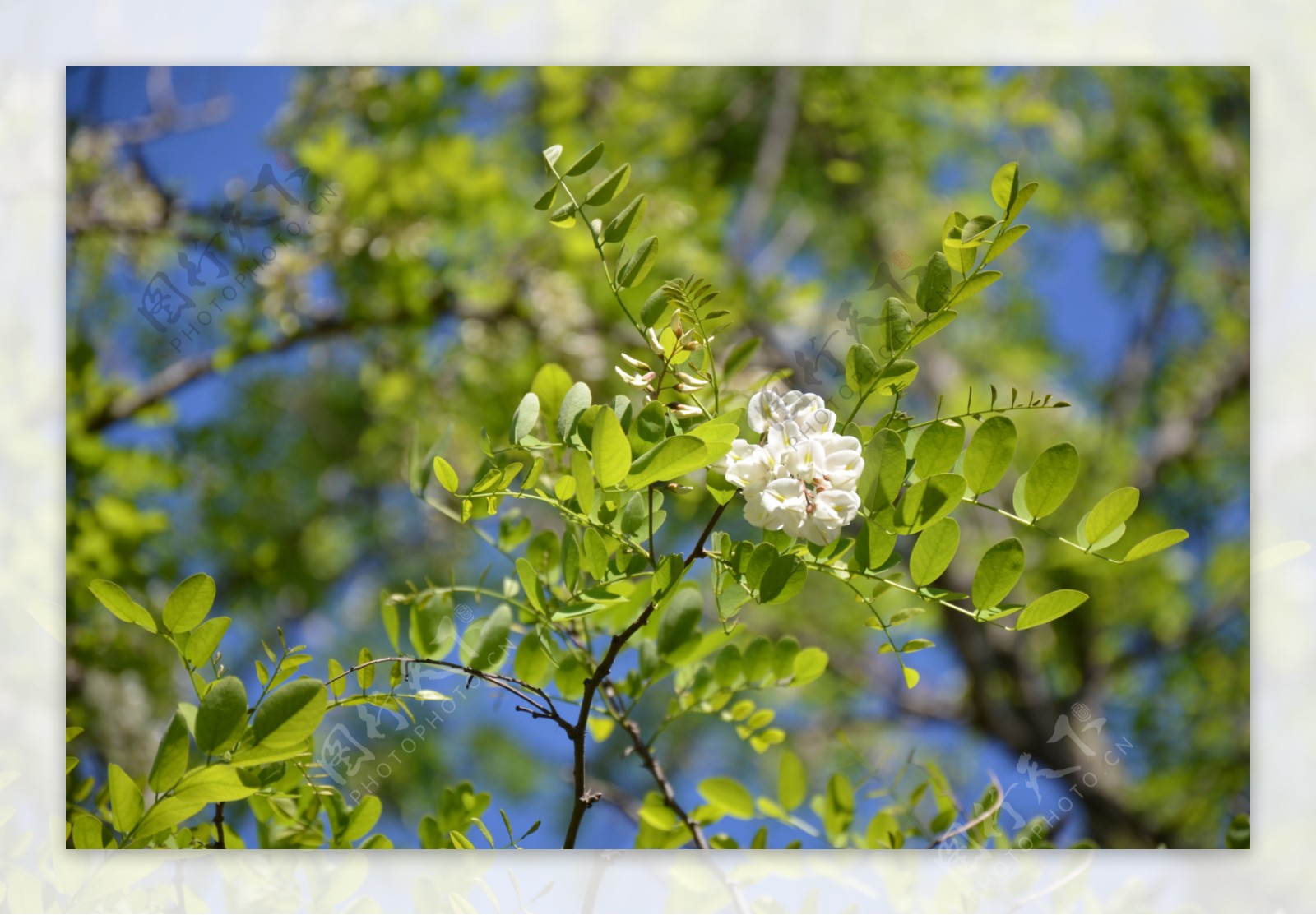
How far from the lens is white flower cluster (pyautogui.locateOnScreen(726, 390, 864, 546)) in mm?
389

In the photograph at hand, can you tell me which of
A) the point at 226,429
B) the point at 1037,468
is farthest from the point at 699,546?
the point at 226,429

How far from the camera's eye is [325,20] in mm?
824

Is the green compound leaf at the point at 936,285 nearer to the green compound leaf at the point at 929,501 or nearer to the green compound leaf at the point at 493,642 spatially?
the green compound leaf at the point at 929,501

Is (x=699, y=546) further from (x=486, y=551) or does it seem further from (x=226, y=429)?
(x=226, y=429)

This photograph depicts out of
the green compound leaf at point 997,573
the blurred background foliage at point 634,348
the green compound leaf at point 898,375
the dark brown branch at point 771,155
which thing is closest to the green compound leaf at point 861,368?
the green compound leaf at point 898,375

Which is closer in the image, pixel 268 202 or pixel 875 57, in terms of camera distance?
pixel 875 57

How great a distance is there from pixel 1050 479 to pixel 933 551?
7cm

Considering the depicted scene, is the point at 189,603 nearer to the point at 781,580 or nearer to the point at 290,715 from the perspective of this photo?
the point at 290,715

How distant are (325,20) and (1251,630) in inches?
39.1

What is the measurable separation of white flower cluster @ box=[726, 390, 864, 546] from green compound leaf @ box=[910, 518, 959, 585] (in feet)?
→ 0.23

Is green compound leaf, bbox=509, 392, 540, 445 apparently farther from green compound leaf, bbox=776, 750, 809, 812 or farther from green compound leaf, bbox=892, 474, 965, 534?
green compound leaf, bbox=776, 750, 809, 812

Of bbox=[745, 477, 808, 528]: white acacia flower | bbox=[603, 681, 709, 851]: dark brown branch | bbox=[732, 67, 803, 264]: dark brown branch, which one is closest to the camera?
bbox=[745, 477, 808, 528]: white acacia flower

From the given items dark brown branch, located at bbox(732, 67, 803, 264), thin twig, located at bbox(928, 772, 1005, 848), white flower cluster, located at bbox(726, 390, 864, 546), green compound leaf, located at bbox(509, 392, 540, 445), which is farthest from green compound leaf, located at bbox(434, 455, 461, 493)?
dark brown branch, located at bbox(732, 67, 803, 264)

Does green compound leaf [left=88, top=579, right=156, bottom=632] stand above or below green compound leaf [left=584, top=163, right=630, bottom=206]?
below
